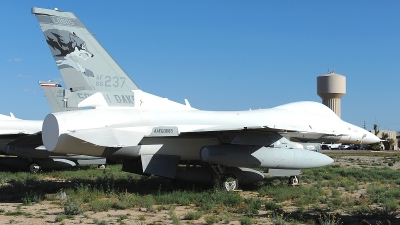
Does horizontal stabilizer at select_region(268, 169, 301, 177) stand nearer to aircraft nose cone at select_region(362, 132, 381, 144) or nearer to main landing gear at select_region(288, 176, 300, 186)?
main landing gear at select_region(288, 176, 300, 186)

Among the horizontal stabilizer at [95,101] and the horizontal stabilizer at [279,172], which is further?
the horizontal stabilizer at [279,172]

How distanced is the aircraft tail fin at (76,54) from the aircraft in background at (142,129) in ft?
0.08

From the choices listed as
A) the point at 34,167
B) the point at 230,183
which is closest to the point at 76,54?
the point at 230,183

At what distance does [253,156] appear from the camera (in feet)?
43.3

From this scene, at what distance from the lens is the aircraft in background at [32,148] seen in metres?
20.1

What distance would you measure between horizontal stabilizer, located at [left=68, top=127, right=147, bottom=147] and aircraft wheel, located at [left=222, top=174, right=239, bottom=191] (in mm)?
3153

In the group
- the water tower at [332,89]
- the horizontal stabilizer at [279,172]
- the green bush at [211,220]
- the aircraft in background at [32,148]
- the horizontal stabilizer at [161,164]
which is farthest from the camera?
the water tower at [332,89]

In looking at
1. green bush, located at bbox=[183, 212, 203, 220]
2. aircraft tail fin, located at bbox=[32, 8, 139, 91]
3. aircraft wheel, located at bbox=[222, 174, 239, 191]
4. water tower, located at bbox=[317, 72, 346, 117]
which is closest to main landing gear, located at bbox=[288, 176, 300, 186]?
aircraft wheel, located at bbox=[222, 174, 239, 191]

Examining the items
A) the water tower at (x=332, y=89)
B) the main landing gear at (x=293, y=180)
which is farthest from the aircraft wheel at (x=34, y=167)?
the water tower at (x=332, y=89)

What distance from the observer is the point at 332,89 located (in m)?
61.8

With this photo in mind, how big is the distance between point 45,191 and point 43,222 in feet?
16.9

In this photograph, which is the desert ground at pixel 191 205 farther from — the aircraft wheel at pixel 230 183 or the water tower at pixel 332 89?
the water tower at pixel 332 89

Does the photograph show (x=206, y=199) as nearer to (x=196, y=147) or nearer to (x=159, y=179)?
(x=196, y=147)

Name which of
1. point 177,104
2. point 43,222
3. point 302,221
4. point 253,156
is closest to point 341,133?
point 253,156
